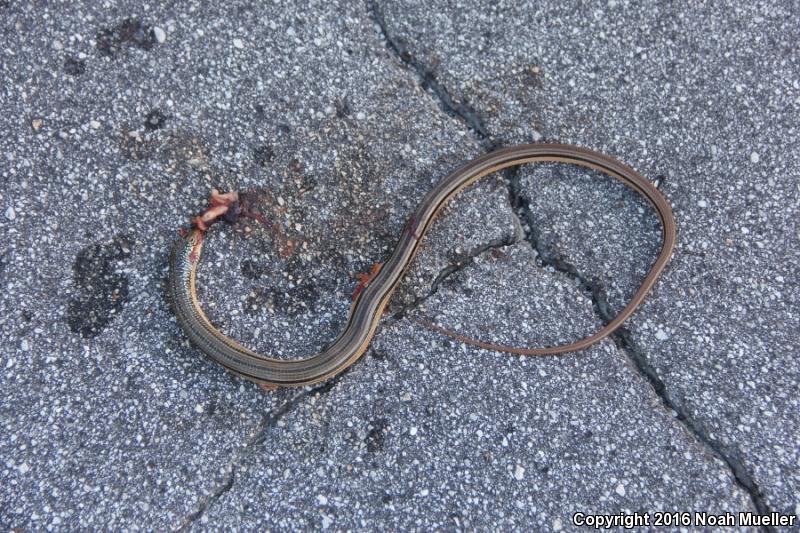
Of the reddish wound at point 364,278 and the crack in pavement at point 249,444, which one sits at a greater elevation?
the reddish wound at point 364,278

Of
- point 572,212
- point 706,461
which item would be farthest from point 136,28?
point 706,461

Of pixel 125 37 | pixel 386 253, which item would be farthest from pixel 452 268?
pixel 125 37

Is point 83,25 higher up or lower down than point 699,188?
lower down

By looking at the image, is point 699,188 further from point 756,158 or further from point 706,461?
point 706,461

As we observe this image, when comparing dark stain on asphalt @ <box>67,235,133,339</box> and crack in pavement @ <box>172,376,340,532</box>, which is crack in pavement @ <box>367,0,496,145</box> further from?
dark stain on asphalt @ <box>67,235,133,339</box>

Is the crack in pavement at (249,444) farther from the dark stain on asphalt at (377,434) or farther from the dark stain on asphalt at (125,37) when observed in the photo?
the dark stain on asphalt at (125,37)

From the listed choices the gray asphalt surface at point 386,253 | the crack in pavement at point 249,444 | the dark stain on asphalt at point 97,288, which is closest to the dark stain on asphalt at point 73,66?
the gray asphalt surface at point 386,253

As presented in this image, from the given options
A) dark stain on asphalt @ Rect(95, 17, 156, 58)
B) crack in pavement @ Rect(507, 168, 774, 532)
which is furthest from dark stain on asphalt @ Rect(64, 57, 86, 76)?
crack in pavement @ Rect(507, 168, 774, 532)
